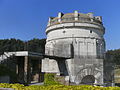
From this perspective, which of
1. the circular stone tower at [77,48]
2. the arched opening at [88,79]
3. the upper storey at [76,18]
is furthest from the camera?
the upper storey at [76,18]

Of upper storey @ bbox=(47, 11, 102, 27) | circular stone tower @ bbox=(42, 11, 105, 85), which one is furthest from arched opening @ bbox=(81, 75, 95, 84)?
upper storey @ bbox=(47, 11, 102, 27)

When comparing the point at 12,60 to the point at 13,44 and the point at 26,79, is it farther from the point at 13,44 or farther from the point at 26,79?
the point at 13,44

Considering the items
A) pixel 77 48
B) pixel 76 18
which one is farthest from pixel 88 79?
pixel 76 18

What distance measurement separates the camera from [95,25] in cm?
3020

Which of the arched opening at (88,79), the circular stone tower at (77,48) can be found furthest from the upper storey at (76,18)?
the arched opening at (88,79)

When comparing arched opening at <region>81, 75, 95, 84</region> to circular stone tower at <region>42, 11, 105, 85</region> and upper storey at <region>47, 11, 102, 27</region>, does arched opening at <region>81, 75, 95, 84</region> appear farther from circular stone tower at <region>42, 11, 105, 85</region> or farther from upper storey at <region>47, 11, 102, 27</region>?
upper storey at <region>47, 11, 102, 27</region>

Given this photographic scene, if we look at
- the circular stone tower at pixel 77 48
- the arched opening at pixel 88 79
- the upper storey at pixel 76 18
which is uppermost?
the upper storey at pixel 76 18

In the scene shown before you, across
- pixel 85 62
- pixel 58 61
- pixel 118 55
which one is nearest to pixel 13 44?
pixel 58 61

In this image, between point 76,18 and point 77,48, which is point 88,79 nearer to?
point 77,48

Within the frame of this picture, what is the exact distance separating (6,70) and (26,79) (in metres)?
2.65

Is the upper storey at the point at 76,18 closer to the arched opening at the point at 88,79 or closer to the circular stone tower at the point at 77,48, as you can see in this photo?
the circular stone tower at the point at 77,48

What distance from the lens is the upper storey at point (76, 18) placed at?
2984 cm

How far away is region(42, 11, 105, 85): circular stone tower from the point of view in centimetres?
2841

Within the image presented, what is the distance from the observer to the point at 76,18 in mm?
29766
